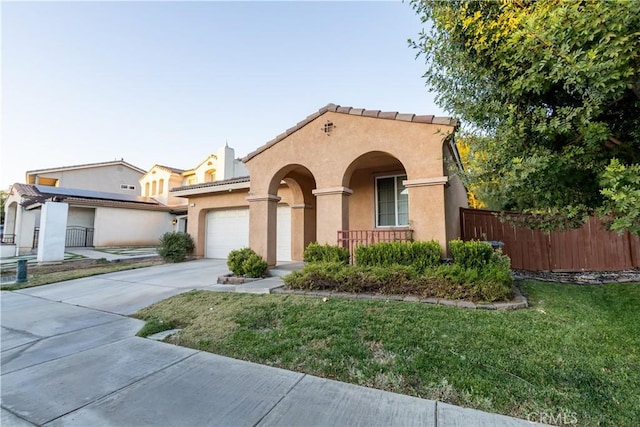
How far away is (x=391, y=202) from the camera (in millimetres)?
10117

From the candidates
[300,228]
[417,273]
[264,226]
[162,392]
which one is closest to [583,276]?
[417,273]

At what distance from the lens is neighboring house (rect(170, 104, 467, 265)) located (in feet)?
23.0

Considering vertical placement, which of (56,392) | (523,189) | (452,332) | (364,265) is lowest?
(56,392)

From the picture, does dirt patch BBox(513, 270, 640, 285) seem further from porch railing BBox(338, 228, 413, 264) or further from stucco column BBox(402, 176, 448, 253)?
porch railing BBox(338, 228, 413, 264)

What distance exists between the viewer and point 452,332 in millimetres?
4027

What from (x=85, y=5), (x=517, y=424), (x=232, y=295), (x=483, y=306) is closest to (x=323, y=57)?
(x=85, y=5)

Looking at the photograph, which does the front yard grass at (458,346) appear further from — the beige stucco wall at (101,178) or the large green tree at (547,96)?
the beige stucco wall at (101,178)

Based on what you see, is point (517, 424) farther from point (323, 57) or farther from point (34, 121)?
point (34, 121)

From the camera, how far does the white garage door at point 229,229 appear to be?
1301cm

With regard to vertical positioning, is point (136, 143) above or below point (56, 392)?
above

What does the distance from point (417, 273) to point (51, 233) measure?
1563 cm

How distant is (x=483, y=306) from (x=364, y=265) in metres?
2.62

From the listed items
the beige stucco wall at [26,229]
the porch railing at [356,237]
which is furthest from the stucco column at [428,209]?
the beige stucco wall at [26,229]
